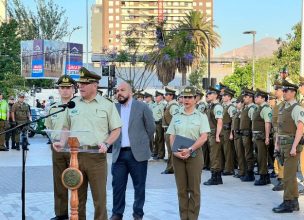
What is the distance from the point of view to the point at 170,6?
19512 centimetres

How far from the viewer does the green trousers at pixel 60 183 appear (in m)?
8.05

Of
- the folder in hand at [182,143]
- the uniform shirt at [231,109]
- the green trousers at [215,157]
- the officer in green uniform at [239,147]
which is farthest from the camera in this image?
the uniform shirt at [231,109]

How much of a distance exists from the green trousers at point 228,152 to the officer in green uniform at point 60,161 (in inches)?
244

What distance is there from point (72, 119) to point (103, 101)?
1.39 ft

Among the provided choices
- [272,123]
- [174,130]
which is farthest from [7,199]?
[272,123]

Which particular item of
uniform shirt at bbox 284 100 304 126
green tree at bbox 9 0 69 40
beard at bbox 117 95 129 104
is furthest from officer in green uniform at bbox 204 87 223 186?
green tree at bbox 9 0 69 40

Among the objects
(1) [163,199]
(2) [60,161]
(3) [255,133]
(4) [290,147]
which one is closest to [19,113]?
(3) [255,133]

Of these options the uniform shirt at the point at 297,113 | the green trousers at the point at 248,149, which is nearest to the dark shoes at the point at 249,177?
the green trousers at the point at 248,149

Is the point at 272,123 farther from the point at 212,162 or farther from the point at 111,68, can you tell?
the point at 111,68

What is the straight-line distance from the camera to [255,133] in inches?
493

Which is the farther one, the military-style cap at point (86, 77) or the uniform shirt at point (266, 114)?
the uniform shirt at point (266, 114)

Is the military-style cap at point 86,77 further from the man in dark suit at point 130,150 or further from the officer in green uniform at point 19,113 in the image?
the officer in green uniform at point 19,113

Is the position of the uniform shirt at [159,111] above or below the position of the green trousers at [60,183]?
above

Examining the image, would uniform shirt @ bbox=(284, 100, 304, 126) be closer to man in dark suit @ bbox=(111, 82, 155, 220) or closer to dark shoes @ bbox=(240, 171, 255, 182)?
man in dark suit @ bbox=(111, 82, 155, 220)
